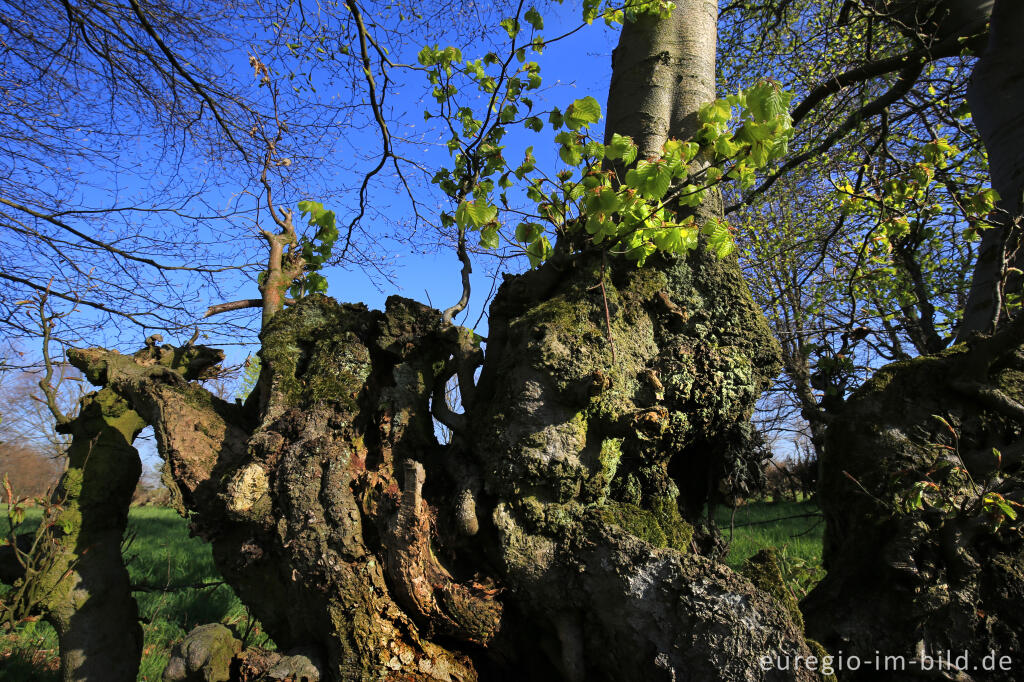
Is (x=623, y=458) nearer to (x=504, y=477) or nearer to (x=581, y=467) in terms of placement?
(x=581, y=467)

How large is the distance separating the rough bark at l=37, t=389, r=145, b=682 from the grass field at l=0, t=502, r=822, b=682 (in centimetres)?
14

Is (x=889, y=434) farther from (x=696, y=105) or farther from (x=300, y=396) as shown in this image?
(x=300, y=396)

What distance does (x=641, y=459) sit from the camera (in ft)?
7.41

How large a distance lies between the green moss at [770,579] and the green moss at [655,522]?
0.95 ft

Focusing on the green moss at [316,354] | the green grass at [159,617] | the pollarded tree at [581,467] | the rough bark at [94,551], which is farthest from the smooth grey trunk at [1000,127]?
the rough bark at [94,551]

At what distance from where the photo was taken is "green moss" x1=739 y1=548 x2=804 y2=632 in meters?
1.86

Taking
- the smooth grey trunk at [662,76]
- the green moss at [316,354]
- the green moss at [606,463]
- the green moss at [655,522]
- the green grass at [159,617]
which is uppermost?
the smooth grey trunk at [662,76]

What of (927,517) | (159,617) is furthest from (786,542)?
(159,617)

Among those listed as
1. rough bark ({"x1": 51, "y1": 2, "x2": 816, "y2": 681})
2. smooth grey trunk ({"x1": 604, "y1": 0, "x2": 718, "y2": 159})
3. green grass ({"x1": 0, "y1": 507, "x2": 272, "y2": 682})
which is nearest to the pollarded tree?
rough bark ({"x1": 51, "y1": 2, "x2": 816, "y2": 681})

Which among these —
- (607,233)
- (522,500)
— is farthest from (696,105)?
(522,500)

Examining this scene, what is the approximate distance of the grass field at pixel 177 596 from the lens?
357 cm

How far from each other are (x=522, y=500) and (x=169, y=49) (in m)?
4.11

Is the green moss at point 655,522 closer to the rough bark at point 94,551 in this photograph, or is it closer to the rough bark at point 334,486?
the rough bark at point 334,486

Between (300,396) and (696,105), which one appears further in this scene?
(696,105)
